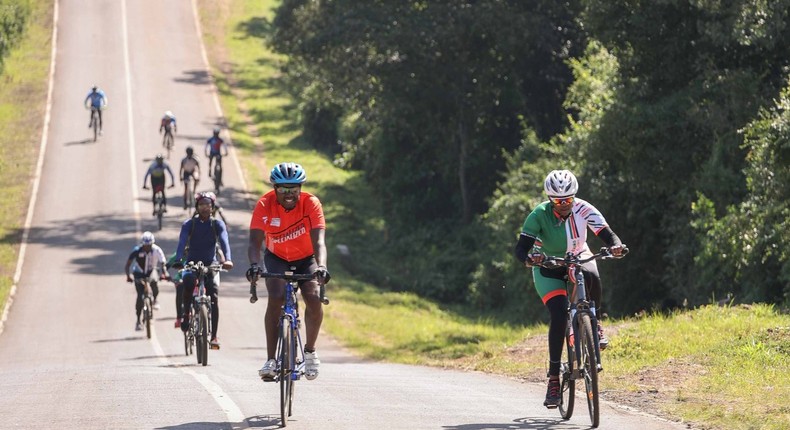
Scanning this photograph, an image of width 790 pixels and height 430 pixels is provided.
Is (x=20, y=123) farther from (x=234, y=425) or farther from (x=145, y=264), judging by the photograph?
(x=234, y=425)

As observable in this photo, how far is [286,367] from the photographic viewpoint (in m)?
10.7

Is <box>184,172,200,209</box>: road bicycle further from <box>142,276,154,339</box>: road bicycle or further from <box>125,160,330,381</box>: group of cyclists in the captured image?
<box>125,160,330,381</box>: group of cyclists

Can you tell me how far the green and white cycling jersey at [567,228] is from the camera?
36.4 ft

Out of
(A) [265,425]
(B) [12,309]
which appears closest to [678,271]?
(B) [12,309]

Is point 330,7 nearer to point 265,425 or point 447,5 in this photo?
point 447,5

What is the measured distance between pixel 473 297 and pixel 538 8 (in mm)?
9869

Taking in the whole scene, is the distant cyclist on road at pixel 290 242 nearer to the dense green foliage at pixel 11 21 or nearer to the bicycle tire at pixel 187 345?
the bicycle tire at pixel 187 345

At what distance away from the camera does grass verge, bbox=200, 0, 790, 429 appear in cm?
1187

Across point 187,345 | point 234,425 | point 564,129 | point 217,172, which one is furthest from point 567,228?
point 217,172

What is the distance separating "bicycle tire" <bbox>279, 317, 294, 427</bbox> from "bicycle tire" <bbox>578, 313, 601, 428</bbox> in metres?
2.45

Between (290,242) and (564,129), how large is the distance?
2874 cm

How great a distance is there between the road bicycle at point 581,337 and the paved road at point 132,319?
1.12 feet

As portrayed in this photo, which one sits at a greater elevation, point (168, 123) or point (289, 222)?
point (168, 123)

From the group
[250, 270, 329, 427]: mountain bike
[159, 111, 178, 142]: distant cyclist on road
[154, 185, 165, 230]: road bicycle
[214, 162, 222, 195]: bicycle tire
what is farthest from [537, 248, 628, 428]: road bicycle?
[159, 111, 178, 142]: distant cyclist on road
